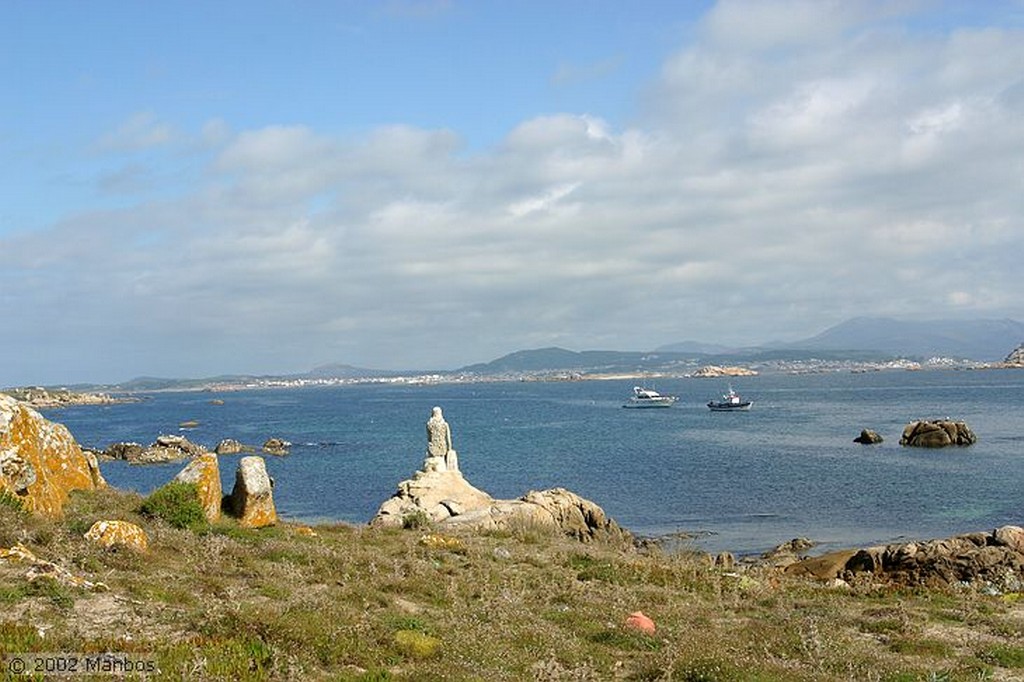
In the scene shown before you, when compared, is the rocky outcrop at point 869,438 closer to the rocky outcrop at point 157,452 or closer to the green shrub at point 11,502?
the rocky outcrop at point 157,452

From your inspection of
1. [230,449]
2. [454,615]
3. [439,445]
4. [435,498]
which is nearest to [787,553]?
[435,498]

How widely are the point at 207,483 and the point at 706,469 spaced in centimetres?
4651

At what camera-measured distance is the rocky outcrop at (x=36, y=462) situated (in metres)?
18.8

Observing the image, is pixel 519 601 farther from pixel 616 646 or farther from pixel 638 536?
pixel 638 536

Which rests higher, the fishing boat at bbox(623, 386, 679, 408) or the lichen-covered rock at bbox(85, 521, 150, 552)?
the lichen-covered rock at bbox(85, 521, 150, 552)

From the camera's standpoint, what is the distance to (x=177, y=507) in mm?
21391

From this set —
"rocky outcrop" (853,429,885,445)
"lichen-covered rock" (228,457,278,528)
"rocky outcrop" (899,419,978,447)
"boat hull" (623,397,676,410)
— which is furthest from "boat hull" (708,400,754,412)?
"lichen-covered rock" (228,457,278,528)

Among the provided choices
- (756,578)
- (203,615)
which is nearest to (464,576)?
(203,615)

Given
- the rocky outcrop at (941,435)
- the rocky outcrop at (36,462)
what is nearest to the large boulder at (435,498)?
the rocky outcrop at (36,462)

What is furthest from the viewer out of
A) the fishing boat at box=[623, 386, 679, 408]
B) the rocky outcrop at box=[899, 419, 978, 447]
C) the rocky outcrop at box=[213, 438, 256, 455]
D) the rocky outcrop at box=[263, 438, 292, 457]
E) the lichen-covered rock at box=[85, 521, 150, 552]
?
the fishing boat at box=[623, 386, 679, 408]

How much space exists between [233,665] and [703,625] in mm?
8735

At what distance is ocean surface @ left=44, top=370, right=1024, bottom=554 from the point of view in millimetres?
42906

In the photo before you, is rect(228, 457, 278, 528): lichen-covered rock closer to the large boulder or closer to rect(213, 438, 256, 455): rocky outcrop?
the large boulder

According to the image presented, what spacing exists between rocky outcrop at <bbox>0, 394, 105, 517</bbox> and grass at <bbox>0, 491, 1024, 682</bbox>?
0.82 meters
